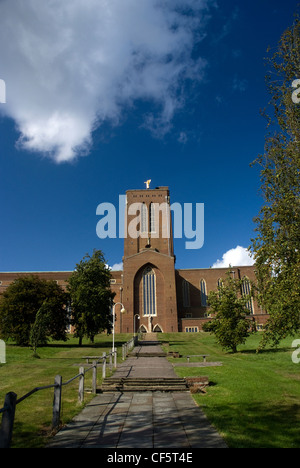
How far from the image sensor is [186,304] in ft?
204

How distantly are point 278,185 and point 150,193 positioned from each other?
54913 mm

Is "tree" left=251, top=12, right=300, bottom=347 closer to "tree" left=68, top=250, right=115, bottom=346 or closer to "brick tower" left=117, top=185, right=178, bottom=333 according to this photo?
"tree" left=68, top=250, right=115, bottom=346

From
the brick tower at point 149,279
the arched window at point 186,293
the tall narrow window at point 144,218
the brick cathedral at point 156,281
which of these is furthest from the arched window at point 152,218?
the arched window at point 186,293

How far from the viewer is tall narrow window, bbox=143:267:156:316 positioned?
Result: 5397 cm

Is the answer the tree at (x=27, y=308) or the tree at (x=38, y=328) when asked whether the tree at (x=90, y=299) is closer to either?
the tree at (x=27, y=308)

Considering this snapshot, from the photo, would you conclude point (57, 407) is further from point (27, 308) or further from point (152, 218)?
point (152, 218)

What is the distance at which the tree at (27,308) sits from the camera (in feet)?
91.9

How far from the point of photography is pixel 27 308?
28688mm

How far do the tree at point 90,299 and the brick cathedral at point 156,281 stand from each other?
2150 cm

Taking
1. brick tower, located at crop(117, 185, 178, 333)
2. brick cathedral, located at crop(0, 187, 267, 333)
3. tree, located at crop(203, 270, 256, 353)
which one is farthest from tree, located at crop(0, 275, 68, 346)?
brick cathedral, located at crop(0, 187, 267, 333)

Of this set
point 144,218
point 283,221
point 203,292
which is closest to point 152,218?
point 144,218

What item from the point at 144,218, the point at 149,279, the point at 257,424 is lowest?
the point at 257,424

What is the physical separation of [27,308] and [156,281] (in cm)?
2960
